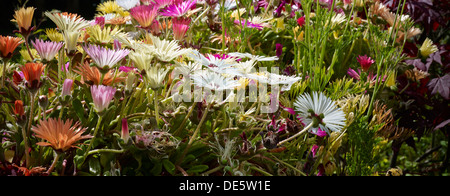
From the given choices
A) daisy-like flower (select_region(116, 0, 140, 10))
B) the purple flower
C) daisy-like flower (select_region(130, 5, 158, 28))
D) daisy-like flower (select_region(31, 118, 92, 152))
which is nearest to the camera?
daisy-like flower (select_region(31, 118, 92, 152))

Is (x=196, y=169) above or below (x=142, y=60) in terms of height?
below

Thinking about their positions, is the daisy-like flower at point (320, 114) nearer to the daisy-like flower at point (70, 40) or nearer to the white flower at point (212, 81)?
the white flower at point (212, 81)

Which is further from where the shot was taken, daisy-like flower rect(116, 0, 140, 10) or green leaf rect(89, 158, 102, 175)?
daisy-like flower rect(116, 0, 140, 10)

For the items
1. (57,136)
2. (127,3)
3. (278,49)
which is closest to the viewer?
(57,136)

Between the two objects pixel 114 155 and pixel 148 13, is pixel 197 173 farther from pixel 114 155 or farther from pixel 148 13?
pixel 148 13

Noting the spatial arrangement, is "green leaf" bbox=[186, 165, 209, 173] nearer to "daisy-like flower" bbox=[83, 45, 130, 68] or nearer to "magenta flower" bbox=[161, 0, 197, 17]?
"daisy-like flower" bbox=[83, 45, 130, 68]

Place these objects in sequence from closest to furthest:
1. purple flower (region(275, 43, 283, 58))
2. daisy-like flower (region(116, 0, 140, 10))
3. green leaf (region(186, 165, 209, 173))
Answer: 1. green leaf (region(186, 165, 209, 173))
2. purple flower (region(275, 43, 283, 58))
3. daisy-like flower (region(116, 0, 140, 10))

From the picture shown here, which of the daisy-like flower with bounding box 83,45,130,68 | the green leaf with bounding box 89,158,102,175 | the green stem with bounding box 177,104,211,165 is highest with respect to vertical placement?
the daisy-like flower with bounding box 83,45,130,68

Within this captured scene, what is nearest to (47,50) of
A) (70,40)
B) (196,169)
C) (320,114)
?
(70,40)

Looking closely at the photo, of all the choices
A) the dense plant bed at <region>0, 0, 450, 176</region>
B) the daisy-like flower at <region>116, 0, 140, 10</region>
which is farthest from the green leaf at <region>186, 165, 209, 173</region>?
the daisy-like flower at <region>116, 0, 140, 10</region>

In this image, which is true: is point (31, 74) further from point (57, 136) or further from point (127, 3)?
point (127, 3)

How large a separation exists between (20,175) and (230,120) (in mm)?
300
